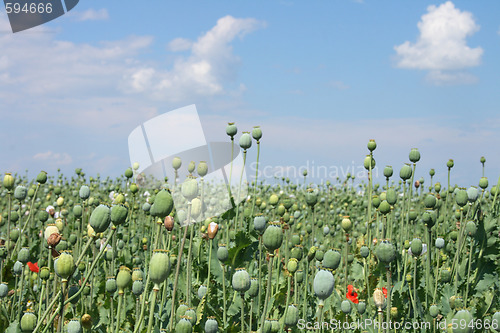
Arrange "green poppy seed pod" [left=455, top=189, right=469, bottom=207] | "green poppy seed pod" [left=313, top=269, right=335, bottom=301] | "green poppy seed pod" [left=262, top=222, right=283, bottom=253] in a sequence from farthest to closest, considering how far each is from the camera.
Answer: "green poppy seed pod" [left=455, top=189, right=469, bottom=207]
"green poppy seed pod" [left=262, top=222, right=283, bottom=253]
"green poppy seed pod" [left=313, top=269, right=335, bottom=301]

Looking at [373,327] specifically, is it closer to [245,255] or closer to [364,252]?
[364,252]


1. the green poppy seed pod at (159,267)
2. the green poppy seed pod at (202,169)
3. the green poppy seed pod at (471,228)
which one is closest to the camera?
the green poppy seed pod at (159,267)

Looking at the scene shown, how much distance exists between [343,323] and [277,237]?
1.37 m

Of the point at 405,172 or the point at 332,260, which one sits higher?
the point at 405,172

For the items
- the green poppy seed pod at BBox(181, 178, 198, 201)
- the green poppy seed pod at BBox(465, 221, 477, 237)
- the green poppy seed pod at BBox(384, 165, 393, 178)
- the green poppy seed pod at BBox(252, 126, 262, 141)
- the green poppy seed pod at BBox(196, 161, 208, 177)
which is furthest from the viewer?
the green poppy seed pod at BBox(384, 165, 393, 178)

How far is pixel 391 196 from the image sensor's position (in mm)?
2822

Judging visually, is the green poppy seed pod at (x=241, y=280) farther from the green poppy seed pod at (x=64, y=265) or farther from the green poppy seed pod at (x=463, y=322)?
the green poppy seed pod at (x=463, y=322)

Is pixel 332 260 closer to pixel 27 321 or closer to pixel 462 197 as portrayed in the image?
pixel 27 321

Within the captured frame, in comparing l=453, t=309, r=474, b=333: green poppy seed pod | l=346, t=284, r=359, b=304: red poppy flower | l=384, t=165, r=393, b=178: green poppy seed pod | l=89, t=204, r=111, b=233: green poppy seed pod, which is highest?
l=384, t=165, r=393, b=178: green poppy seed pod

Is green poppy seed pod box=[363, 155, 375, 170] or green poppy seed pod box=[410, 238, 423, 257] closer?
green poppy seed pod box=[410, 238, 423, 257]

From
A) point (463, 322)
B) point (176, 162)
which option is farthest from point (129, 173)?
point (463, 322)

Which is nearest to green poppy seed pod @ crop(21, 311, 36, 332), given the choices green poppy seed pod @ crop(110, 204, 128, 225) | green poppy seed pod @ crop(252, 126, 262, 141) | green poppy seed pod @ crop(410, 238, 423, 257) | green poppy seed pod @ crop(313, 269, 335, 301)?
green poppy seed pod @ crop(110, 204, 128, 225)

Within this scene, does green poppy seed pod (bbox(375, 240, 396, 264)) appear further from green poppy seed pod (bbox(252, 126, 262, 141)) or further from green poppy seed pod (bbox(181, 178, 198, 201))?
green poppy seed pod (bbox(252, 126, 262, 141))

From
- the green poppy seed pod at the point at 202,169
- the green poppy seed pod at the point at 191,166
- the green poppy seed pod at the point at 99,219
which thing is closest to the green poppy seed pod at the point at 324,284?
the green poppy seed pod at the point at 99,219
